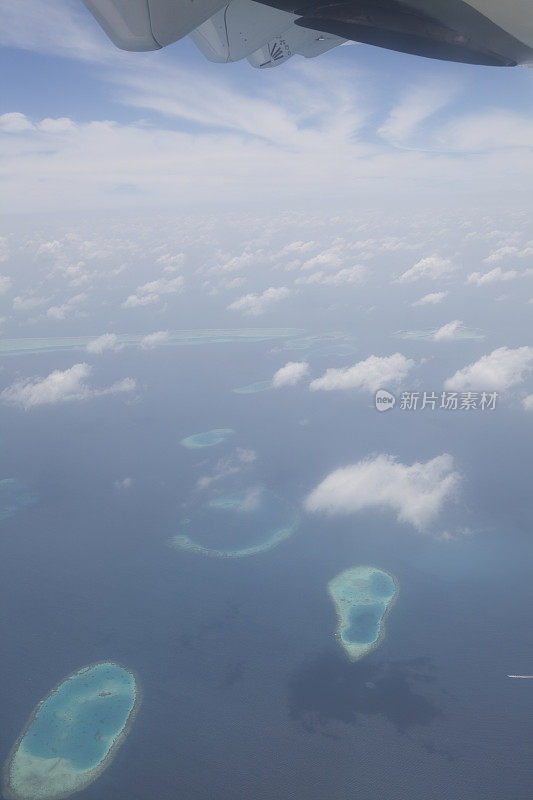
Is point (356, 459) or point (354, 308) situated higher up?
point (354, 308)

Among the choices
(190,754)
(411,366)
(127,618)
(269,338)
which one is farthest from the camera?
(269,338)

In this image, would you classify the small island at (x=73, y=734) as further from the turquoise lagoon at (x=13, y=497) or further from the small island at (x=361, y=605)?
the turquoise lagoon at (x=13, y=497)

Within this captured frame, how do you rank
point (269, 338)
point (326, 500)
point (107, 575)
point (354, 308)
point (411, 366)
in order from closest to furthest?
point (107, 575) < point (326, 500) < point (411, 366) < point (269, 338) < point (354, 308)

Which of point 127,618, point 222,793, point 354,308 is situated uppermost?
point 354,308

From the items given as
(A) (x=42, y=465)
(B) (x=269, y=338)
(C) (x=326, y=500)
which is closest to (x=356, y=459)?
(C) (x=326, y=500)

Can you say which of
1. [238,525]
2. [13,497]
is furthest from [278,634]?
[13,497]

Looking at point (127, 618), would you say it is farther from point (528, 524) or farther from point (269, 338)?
point (269, 338)

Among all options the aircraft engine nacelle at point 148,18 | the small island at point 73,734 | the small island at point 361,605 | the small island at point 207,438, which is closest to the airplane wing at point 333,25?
the aircraft engine nacelle at point 148,18
